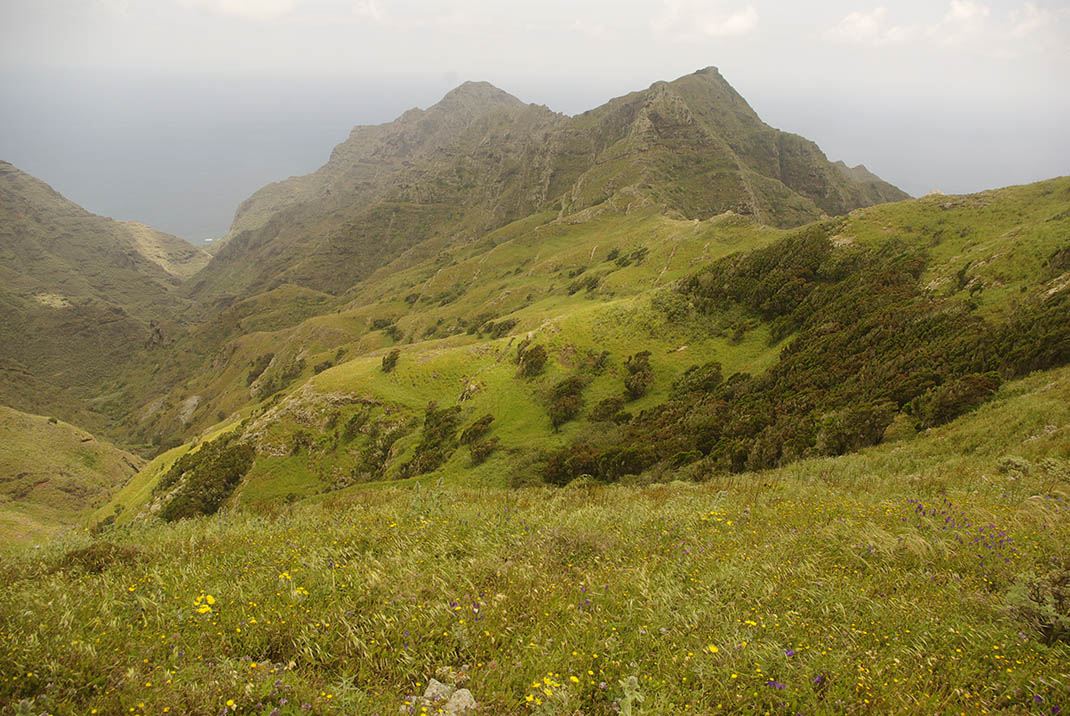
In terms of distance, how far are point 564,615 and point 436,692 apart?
5.53 feet

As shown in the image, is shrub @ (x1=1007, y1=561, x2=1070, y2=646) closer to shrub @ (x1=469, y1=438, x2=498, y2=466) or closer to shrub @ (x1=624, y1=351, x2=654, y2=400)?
shrub @ (x1=469, y1=438, x2=498, y2=466)

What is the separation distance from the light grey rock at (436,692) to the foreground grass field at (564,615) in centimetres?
18

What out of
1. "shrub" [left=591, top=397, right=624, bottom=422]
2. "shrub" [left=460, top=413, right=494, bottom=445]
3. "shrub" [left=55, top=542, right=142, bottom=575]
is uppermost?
"shrub" [left=55, top=542, right=142, bottom=575]

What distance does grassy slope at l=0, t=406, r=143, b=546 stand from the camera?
72.4 meters

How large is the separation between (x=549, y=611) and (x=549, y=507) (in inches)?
227

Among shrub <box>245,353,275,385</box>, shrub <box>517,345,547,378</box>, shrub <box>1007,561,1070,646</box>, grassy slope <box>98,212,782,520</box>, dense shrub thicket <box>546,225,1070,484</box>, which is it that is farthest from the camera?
shrub <box>245,353,275,385</box>

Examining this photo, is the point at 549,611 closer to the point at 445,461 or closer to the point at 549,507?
the point at 549,507

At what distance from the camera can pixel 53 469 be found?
82750 millimetres

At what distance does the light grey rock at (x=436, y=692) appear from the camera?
3.96 meters

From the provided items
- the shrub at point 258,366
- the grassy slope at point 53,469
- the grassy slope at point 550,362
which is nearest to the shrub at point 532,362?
the grassy slope at point 550,362

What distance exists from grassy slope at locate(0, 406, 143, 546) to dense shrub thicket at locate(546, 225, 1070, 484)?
82.5 m

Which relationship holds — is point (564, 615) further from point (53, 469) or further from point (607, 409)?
point (53, 469)

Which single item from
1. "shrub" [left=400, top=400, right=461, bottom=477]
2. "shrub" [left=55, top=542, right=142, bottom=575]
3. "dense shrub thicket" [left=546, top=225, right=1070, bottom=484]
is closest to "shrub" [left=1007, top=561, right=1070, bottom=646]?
"shrub" [left=55, top=542, right=142, bottom=575]

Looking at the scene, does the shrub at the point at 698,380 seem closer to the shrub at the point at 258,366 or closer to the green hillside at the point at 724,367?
the green hillside at the point at 724,367
